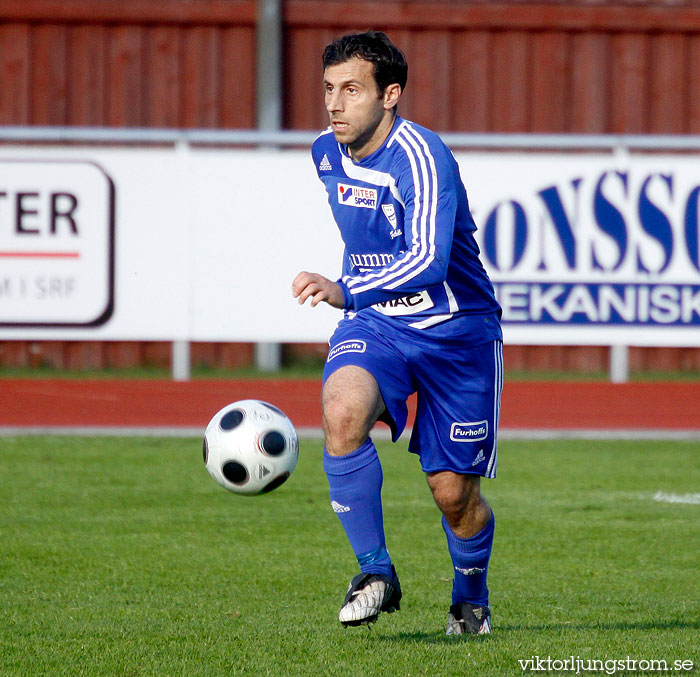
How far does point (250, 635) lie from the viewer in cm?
387

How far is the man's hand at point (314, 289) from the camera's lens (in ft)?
11.7

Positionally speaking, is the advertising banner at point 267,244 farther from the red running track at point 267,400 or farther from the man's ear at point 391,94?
the man's ear at point 391,94

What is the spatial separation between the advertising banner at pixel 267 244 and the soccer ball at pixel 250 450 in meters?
5.04

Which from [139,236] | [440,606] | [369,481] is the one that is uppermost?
[139,236]

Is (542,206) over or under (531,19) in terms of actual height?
under

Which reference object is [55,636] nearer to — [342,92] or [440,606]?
[440,606]

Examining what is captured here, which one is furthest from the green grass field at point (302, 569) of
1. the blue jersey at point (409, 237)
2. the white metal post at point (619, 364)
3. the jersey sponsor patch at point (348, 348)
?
the white metal post at point (619, 364)

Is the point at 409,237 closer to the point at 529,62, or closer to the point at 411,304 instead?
the point at 411,304

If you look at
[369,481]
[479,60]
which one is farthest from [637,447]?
[479,60]

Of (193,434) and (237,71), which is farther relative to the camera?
(237,71)

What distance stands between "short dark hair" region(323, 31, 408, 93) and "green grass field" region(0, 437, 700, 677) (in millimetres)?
1797

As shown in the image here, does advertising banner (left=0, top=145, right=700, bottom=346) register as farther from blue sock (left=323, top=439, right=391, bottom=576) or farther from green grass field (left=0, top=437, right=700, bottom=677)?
blue sock (left=323, top=439, right=391, bottom=576)

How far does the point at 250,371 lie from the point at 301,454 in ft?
12.9

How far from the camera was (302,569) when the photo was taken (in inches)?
193
